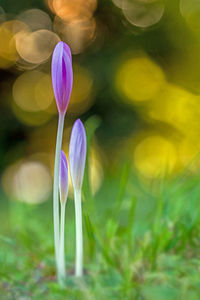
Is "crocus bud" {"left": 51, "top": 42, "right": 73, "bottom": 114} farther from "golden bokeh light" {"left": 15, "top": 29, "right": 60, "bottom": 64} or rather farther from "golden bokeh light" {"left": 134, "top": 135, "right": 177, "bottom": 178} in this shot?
"golden bokeh light" {"left": 15, "top": 29, "right": 60, "bottom": 64}

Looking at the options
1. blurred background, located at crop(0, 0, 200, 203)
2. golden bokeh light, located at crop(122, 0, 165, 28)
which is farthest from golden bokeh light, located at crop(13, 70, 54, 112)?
golden bokeh light, located at crop(122, 0, 165, 28)

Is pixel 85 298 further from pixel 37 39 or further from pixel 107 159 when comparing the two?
pixel 37 39

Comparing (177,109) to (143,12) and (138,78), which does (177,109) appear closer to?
(138,78)

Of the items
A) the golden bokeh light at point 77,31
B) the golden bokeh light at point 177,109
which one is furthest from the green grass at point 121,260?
the golden bokeh light at point 77,31

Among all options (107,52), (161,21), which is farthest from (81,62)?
(161,21)

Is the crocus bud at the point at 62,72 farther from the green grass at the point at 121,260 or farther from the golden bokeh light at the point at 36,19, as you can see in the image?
the golden bokeh light at the point at 36,19
